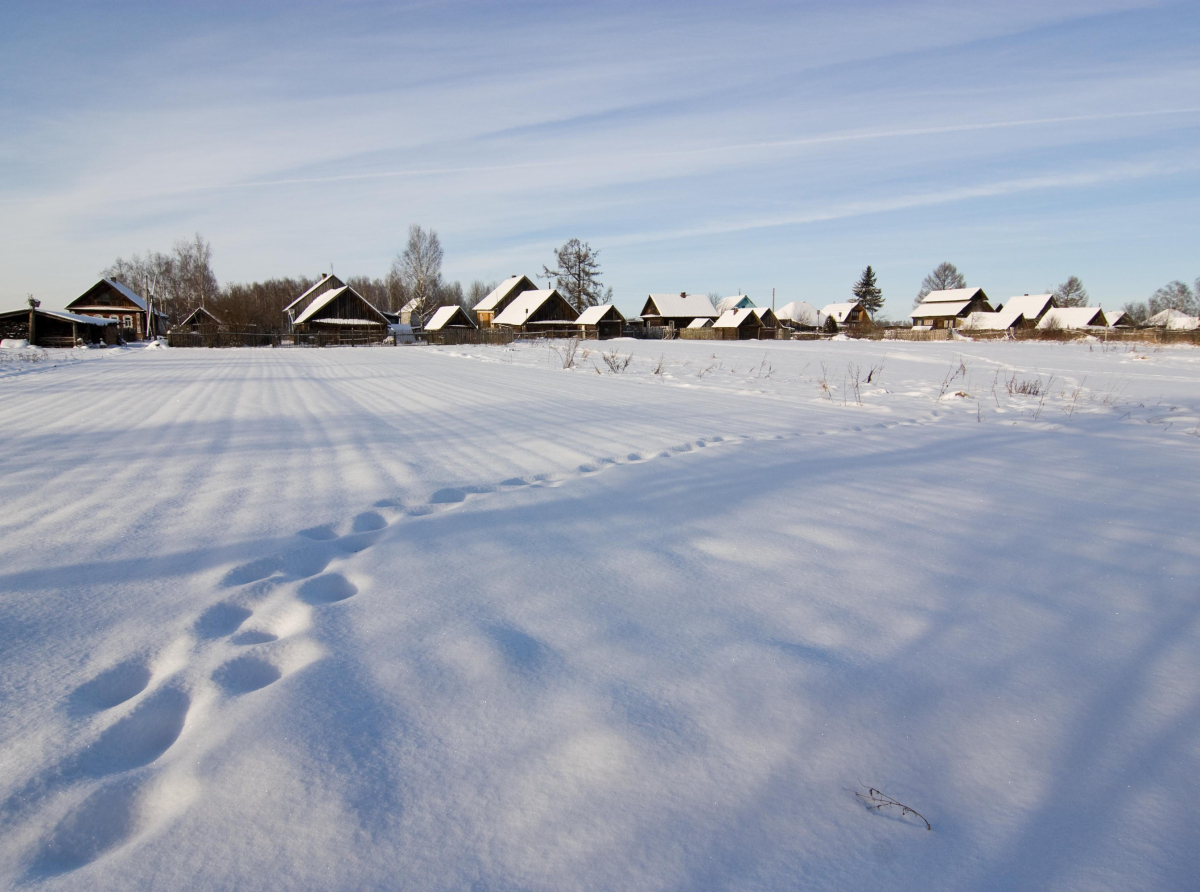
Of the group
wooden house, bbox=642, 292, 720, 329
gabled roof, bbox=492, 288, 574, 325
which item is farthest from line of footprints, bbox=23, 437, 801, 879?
wooden house, bbox=642, 292, 720, 329

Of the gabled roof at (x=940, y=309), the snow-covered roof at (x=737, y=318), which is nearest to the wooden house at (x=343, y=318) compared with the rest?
the snow-covered roof at (x=737, y=318)

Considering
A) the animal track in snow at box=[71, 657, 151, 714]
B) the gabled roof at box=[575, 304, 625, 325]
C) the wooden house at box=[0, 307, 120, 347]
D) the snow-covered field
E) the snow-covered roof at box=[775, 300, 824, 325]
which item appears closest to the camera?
the snow-covered field

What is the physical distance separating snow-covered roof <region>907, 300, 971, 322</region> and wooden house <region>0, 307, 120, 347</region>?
217 ft

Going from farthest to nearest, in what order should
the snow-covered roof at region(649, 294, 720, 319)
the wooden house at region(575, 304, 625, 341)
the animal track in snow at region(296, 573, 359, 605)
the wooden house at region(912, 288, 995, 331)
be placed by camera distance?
the snow-covered roof at region(649, 294, 720, 319) → the wooden house at region(912, 288, 995, 331) → the wooden house at region(575, 304, 625, 341) → the animal track in snow at region(296, 573, 359, 605)

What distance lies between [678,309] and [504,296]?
17.6 metres

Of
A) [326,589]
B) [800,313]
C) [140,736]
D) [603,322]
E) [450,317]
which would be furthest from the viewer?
[800,313]

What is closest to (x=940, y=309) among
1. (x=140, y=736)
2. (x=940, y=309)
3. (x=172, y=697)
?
(x=940, y=309)

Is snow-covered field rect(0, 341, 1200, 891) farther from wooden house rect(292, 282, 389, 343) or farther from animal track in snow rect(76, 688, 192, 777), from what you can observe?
wooden house rect(292, 282, 389, 343)

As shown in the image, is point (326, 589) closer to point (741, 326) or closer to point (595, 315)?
point (595, 315)

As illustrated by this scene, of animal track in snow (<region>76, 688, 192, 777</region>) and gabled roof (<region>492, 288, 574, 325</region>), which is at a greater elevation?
gabled roof (<region>492, 288, 574, 325</region>)

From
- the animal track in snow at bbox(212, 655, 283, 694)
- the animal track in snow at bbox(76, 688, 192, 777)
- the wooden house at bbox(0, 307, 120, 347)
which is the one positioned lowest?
the animal track in snow at bbox(76, 688, 192, 777)

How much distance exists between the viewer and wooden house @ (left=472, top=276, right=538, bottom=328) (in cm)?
5141

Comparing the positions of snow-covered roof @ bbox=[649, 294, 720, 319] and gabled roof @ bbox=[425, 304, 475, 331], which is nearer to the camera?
gabled roof @ bbox=[425, 304, 475, 331]

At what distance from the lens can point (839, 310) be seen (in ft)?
232
